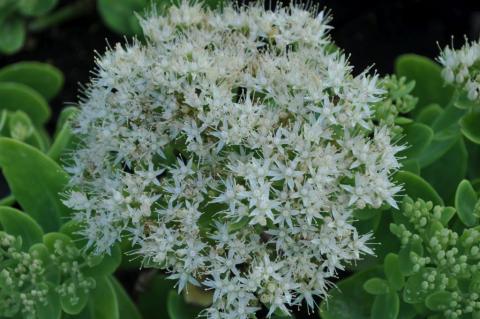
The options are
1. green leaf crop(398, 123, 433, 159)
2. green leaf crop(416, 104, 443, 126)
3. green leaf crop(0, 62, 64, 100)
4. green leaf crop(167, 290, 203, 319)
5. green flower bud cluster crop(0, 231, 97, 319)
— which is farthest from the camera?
green leaf crop(0, 62, 64, 100)

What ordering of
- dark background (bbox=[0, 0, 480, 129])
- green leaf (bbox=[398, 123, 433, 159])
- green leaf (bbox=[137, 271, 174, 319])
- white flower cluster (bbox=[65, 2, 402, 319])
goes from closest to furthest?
1. white flower cluster (bbox=[65, 2, 402, 319])
2. green leaf (bbox=[398, 123, 433, 159])
3. green leaf (bbox=[137, 271, 174, 319])
4. dark background (bbox=[0, 0, 480, 129])

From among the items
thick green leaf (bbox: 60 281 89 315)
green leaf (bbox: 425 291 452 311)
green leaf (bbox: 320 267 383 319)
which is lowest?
thick green leaf (bbox: 60 281 89 315)

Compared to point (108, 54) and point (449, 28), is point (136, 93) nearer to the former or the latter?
point (108, 54)

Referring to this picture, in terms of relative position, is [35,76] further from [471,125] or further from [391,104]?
[471,125]

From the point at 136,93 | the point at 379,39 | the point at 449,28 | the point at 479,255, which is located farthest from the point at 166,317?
the point at 449,28

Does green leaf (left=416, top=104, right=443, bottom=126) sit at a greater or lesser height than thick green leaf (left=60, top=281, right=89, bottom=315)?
greater

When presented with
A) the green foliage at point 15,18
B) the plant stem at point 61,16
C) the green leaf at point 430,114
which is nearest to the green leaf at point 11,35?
the green foliage at point 15,18

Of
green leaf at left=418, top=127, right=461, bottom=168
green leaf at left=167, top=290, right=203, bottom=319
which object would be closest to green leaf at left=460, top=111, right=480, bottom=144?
green leaf at left=418, top=127, right=461, bottom=168

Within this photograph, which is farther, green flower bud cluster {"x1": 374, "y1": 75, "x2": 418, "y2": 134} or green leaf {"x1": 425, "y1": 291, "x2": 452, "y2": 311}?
green flower bud cluster {"x1": 374, "y1": 75, "x2": 418, "y2": 134}

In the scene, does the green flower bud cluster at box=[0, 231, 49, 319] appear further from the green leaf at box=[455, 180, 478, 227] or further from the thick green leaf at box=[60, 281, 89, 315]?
the green leaf at box=[455, 180, 478, 227]
